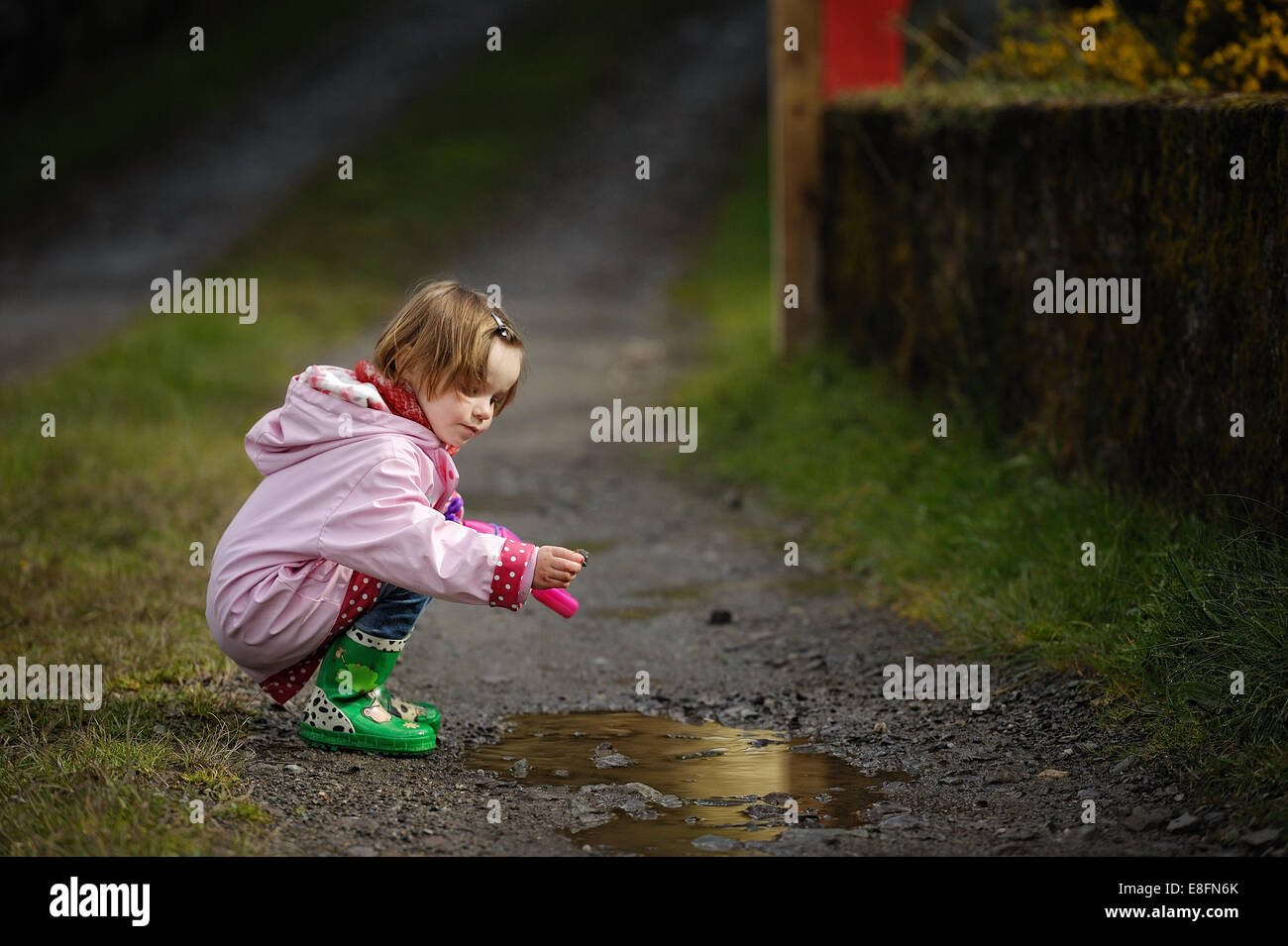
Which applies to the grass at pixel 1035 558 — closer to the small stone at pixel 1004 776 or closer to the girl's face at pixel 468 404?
the small stone at pixel 1004 776

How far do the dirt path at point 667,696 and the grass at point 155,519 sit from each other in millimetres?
245

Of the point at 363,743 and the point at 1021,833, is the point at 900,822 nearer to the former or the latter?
the point at 1021,833

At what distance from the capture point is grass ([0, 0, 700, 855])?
320 centimetres

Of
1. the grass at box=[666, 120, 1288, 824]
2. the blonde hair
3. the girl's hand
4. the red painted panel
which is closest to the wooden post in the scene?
the red painted panel

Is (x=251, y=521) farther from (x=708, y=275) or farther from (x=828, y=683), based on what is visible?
(x=708, y=275)

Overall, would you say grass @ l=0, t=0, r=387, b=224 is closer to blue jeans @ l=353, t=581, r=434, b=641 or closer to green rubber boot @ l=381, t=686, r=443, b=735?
green rubber boot @ l=381, t=686, r=443, b=735

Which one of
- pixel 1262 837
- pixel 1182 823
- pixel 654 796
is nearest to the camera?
pixel 1262 837

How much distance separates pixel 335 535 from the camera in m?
3.37

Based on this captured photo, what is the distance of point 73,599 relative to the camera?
15.8ft

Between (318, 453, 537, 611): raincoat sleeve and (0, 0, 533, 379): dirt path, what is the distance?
7.83 meters

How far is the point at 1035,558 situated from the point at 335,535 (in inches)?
97.1

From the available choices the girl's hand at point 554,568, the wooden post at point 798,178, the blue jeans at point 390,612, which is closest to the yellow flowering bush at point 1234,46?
the girl's hand at point 554,568

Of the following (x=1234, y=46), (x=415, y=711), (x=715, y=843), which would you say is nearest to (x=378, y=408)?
(x=415, y=711)

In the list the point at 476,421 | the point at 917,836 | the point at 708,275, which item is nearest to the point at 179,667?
the point at 476,421
